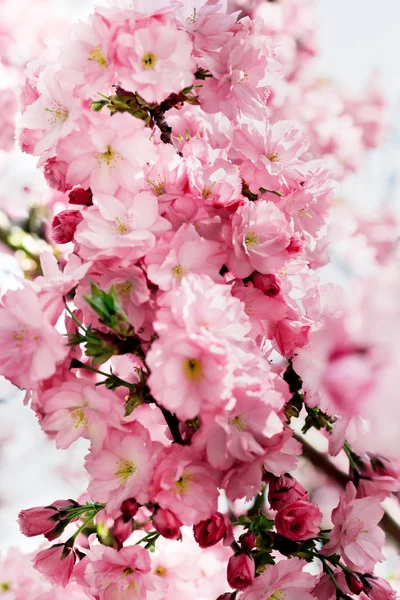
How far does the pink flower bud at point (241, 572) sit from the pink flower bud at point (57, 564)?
25 centimetres

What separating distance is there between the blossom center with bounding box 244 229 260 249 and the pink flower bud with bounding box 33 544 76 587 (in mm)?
528

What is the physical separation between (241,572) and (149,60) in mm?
675

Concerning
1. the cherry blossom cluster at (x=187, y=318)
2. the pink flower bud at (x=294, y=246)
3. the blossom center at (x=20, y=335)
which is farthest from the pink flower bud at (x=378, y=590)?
the blossom center at (x=20, y=335)

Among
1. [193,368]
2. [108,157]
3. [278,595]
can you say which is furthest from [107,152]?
[278,595]

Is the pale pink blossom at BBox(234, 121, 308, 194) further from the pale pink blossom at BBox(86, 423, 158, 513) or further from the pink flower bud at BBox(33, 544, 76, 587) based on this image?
the pink flower bud at BBox(33, 544, 76, 587)

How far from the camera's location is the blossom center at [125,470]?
66 cm

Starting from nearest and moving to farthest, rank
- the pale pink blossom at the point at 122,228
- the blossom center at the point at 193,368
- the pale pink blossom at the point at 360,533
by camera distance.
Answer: the blossom center at the point at 193,368
the pale pink blossom at the point at 122,228
the pale pink blossom at the point at 360,533

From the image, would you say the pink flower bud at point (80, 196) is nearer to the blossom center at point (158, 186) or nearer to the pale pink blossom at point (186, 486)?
the blossom center at point (158, 186)

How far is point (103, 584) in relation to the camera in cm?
72

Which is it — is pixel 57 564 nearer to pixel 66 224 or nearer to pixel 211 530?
pixel 211 530

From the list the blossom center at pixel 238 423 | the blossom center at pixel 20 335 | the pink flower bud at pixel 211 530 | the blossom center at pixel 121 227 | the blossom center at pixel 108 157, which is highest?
the blossom center at pixel 108 157

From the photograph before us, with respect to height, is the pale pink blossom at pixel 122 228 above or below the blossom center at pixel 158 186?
below

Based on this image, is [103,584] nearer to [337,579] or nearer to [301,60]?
[337,579]

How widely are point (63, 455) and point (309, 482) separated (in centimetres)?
101
